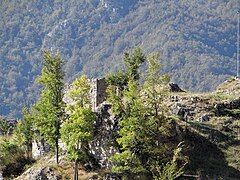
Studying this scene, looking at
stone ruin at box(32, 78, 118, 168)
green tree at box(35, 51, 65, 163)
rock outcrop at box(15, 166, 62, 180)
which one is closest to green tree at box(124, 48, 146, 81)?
stone ruin at box(32, 78, 118, 168)

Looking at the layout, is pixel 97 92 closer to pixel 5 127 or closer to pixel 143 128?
pixel 143 128

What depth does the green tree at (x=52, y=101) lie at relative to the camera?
184 ft

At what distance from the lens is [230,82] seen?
2849 inches

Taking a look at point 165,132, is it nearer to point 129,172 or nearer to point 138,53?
point 129,172

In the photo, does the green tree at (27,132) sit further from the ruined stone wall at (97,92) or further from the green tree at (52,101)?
the ruined stone wall at (97,92)

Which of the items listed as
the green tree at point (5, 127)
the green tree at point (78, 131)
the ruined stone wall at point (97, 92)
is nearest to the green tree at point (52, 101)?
the green tree at point (78, 131)

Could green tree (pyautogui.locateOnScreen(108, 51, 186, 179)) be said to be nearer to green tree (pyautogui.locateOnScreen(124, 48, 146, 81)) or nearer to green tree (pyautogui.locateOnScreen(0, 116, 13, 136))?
green tree (pyautogui.locateOnScreen(124, 48, 146, 81))

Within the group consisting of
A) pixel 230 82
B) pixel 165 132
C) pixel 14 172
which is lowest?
pixel 14 172

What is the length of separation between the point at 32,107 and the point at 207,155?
62.3ft

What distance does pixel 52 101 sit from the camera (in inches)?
2229

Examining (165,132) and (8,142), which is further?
(8,142)

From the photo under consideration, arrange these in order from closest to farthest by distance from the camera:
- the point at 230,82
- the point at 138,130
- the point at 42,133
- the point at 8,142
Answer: the point at 138,130
the point at 42,133
the point at 8,142
the point at 230,82

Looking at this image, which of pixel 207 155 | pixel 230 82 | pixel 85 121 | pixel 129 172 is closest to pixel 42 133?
pixel 85 121

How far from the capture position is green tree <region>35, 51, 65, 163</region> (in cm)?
5597
